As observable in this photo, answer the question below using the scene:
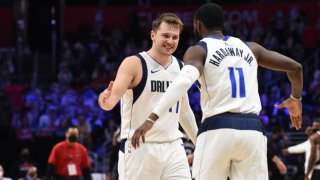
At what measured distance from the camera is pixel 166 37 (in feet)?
28.1

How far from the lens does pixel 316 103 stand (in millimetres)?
23859

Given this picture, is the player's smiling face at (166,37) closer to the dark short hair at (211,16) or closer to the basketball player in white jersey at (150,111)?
the basketball player in white jersey at (150,111)

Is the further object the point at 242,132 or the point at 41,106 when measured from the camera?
the point at 41,106

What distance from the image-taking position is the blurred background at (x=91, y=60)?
22438 millimetres

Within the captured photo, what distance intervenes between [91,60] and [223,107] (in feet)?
72.7

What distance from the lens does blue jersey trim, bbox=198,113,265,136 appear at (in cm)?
710

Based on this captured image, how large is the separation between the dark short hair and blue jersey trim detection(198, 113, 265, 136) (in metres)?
0.86

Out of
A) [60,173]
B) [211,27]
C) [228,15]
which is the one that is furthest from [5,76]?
[211,27]

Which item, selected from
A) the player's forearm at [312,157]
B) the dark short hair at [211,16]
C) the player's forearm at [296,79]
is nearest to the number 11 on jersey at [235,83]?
the dark short hair at [211,16]

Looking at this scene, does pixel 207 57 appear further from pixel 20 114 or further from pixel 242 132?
pixel 20 114

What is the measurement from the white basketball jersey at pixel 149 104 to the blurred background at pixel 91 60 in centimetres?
1168

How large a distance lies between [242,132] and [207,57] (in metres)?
0.73

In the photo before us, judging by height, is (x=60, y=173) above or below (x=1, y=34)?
below

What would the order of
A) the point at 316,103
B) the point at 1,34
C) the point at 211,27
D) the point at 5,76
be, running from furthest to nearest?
the point at 1,34 < the point at 5,76 < the point at 316,103 < the point at 211,27
